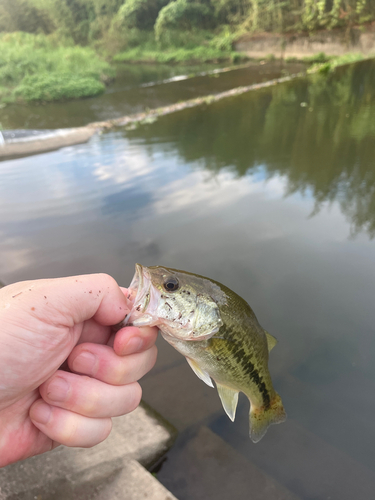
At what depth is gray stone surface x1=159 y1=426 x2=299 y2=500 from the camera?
2.14m

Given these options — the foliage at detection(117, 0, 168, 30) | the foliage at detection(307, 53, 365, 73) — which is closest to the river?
the foliage at detection(307, 53, 365, 73)

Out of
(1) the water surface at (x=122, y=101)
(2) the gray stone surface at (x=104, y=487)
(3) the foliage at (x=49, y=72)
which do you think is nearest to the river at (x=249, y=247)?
(2) the gray stone surface at (x=104, y=487)

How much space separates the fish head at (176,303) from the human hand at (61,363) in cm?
12

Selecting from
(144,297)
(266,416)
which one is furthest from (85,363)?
(266,416)

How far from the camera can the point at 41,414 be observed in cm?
149

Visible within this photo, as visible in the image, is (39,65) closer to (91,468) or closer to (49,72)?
(49,72)

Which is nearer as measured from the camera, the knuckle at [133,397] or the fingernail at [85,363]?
the fingernail at [85,363]

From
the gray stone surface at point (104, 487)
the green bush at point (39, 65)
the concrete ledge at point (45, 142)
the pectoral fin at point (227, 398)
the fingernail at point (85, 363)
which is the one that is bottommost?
the gray stone surface at point (104, 487)

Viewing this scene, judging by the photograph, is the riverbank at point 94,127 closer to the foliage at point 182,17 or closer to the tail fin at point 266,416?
the tail fin at point 266,416

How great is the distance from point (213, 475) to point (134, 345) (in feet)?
4.73

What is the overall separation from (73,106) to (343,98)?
12771 mm

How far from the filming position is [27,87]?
1694 centimetres

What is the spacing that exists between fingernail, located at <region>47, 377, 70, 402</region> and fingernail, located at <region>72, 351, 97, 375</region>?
0.32 feet

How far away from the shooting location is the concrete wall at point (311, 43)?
21922 mm
